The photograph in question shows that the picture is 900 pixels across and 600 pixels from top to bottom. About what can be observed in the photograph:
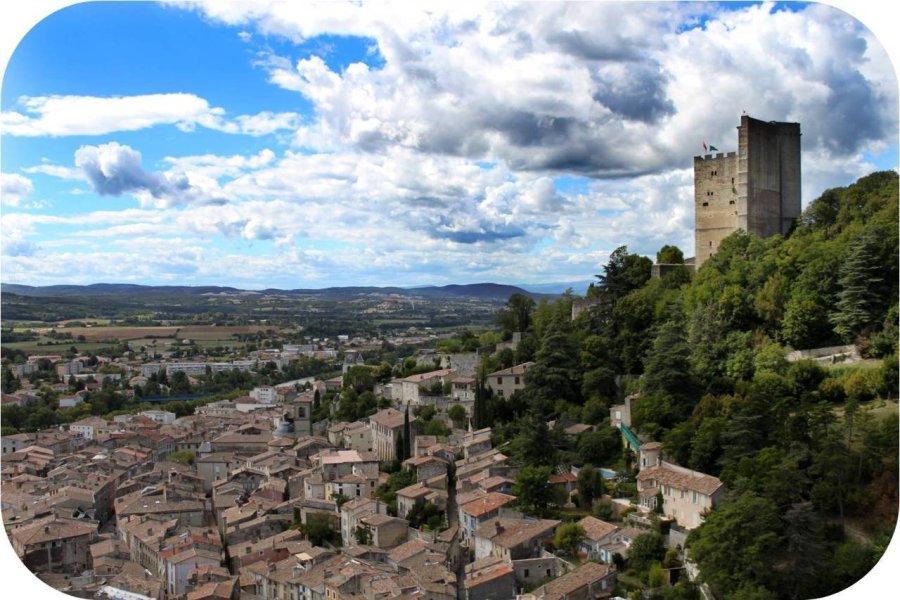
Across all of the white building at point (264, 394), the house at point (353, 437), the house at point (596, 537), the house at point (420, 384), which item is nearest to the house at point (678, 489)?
the house at point (596, 537)

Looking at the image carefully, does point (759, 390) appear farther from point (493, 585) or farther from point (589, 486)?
point (493, 585)

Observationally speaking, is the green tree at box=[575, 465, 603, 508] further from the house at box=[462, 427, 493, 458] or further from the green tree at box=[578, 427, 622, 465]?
the house at box=[462, 427, 493, 458]

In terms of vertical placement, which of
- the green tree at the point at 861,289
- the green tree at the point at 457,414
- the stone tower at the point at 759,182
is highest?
the stone tower at the point at 759,182

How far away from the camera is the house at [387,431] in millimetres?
21719

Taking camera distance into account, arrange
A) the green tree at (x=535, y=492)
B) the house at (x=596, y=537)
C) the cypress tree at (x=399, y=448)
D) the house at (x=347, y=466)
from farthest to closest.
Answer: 1. the cypress tree at (x=399, y=448)
2. the house at (x=347, y=466)
3. the green tree at (x=535, y=492)
4. the house at (x=596, y=537)

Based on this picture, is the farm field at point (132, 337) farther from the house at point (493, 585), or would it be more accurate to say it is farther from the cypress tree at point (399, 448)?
the house at point (493, 585)

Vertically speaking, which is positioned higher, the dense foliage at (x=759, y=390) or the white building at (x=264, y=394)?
the dense foliage at (x=759, y=390)

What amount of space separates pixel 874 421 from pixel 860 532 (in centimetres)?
169

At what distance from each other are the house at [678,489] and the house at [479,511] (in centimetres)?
239

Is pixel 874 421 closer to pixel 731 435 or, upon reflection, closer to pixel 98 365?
pixel 731 435

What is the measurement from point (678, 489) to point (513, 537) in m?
2.66

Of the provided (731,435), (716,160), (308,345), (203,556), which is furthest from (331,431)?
(308,345)

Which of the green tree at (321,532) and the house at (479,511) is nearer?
the house at (479,511)

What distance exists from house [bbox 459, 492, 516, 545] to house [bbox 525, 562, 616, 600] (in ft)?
8.12
